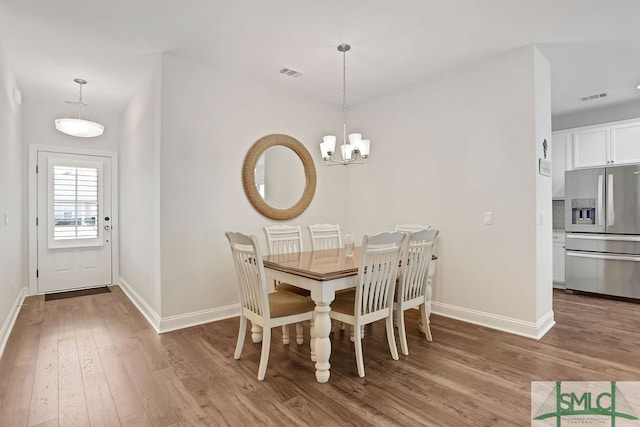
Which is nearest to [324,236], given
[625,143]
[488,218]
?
[488,218]

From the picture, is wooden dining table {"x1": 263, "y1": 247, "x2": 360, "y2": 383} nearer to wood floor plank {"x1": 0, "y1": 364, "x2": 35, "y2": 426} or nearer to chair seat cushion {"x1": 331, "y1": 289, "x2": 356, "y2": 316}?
chair seat cushion {"x1": 331, "y1": 289, "x2": 356, "y2": 316}

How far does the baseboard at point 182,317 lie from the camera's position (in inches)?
126

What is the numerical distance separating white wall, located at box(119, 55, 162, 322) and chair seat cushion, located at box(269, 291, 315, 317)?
1429 millimetres

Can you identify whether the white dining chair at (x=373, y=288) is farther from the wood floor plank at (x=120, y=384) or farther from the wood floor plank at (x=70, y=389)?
the wood floor plank at (x=70, y=389)

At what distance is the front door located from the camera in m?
4.63

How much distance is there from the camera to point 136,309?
12.8 feet

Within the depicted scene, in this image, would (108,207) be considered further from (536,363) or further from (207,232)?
(536,363)

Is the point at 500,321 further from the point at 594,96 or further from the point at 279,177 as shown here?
the point at 594,96

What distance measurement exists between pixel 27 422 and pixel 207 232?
197 cm

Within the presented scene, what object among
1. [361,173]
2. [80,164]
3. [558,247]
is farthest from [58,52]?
[558,247]

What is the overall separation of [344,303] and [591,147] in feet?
14.7

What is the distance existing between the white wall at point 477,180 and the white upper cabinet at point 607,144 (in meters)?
2.04

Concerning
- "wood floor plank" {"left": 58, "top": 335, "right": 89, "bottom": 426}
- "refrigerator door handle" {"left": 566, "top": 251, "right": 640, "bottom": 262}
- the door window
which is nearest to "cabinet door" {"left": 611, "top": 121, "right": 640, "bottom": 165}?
"refrigerator door handle" {"left": 566, "top": 251, "right": 640, "bottom": 262}

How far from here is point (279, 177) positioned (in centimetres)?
412
